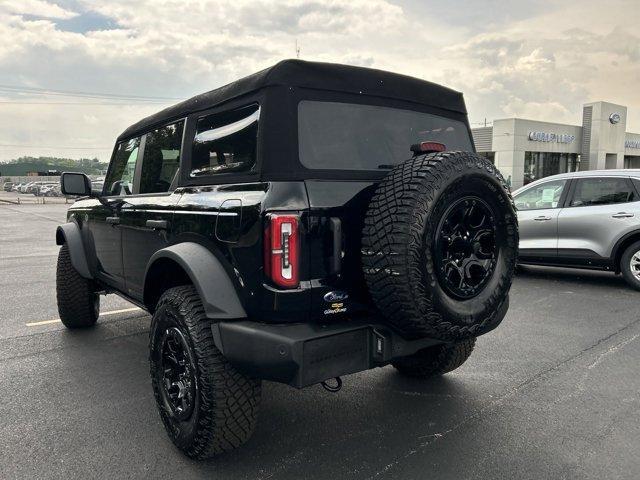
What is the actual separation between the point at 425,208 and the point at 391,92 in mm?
963

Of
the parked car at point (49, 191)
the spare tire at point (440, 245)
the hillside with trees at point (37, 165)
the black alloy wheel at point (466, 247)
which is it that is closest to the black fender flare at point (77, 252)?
the spare tire at point (440, 245)

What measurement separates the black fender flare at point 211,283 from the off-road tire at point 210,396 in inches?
6.0

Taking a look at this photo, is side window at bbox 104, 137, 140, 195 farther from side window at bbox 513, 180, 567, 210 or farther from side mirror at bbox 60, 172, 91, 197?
side window at bbox 513, 180, 567, 210

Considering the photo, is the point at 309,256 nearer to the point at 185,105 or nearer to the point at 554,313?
the point at 185,105

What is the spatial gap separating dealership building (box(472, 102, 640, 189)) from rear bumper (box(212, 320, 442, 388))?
107ft

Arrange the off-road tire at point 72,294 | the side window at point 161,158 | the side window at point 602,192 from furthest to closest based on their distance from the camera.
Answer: the side window at point 602,192 < the off-road tire at point 72,294 < the side window at point 161,158

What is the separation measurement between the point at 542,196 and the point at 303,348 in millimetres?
6683

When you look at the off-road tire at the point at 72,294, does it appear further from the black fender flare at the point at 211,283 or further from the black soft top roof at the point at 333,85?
the black fender flare at the point at 211,283

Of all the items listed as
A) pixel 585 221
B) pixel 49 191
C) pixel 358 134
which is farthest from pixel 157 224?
pixel 49 191

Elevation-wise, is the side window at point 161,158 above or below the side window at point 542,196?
above

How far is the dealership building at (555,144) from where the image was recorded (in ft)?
110

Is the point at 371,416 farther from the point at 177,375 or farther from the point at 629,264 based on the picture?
the point at 629,264

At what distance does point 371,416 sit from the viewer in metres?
3.26

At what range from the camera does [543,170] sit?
3609 cm
